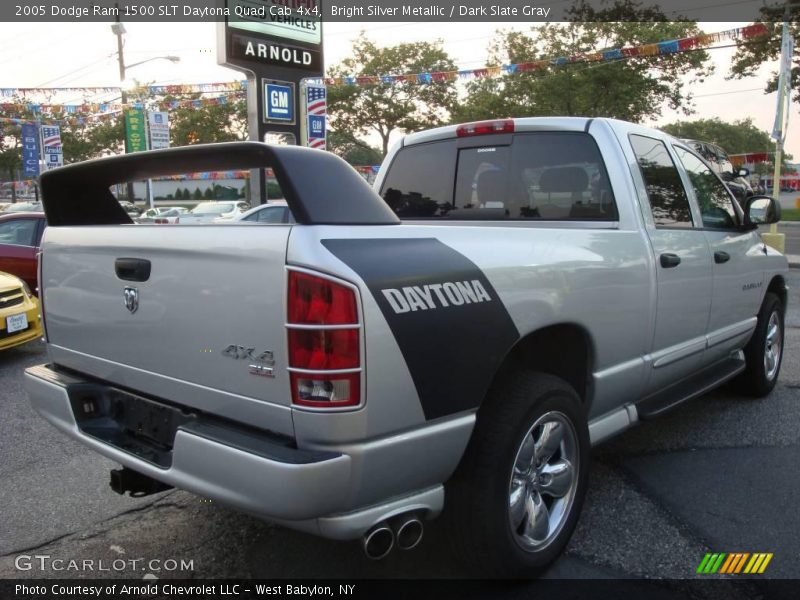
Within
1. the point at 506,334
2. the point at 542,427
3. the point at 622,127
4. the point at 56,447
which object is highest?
the point at 622,127

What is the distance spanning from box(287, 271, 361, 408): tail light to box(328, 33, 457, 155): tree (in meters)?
36.5

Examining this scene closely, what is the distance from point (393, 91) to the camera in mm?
37250

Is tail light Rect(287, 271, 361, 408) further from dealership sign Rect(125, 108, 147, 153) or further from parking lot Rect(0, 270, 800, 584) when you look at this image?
dealership sign Rect(125, 108, 147, 153)

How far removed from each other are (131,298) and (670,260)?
2.54 metres

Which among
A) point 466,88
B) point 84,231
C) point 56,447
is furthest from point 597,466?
point 466,88

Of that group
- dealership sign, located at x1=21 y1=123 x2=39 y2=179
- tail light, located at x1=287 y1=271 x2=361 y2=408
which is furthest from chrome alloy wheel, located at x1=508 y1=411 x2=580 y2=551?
dealership sign, located at x1=21 y1=123 x2=39 y2=179

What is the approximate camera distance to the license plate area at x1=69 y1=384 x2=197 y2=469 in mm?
2357

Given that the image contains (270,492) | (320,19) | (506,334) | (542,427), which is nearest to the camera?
(270,492)

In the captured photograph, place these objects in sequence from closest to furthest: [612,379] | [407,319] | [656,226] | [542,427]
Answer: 1. [407,319]
2. [542,427]
3. [612,379]
4. [656,226]

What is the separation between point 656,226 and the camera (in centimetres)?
343

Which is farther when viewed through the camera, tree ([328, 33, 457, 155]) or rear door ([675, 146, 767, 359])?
tree ([328, 33, 457, 155])

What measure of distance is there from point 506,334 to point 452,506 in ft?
2.15

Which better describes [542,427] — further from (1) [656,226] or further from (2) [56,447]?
(2) [56,447]

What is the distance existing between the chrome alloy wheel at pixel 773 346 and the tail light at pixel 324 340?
416cm
